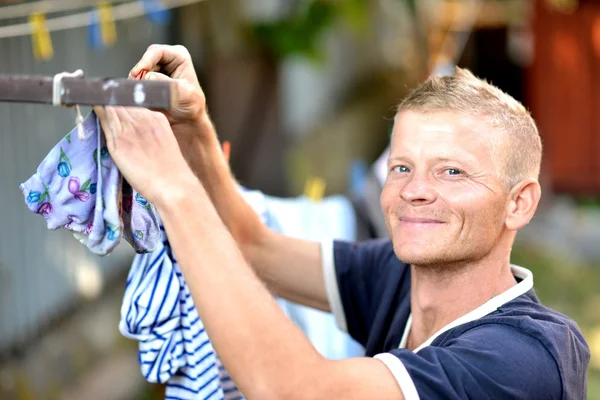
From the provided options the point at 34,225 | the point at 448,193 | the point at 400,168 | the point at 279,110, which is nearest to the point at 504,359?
the point at 448,193

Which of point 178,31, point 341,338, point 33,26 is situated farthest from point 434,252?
point 178,31

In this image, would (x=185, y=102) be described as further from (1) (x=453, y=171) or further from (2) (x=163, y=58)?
(1) (x=453, y=171)

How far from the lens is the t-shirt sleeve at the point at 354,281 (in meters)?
2.66

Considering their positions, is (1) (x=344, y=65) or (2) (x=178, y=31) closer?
(2) (x=178, y=31)

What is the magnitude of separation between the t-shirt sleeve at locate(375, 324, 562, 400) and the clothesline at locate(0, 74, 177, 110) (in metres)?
0.73

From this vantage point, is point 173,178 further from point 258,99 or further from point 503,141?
point 258,99

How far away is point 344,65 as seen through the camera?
870 cm

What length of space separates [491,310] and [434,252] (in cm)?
21

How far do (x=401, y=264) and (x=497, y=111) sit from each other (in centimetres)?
59

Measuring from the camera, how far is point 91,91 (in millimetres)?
1637

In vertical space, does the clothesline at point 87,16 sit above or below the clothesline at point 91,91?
below

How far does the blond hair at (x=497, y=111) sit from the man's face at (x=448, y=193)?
0.03 meters

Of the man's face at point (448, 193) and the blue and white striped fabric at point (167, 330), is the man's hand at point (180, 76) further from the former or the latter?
the man's face at point (448, 193)

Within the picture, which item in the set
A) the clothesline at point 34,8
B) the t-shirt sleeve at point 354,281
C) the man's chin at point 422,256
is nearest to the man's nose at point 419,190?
the man's chin at point 422,256
